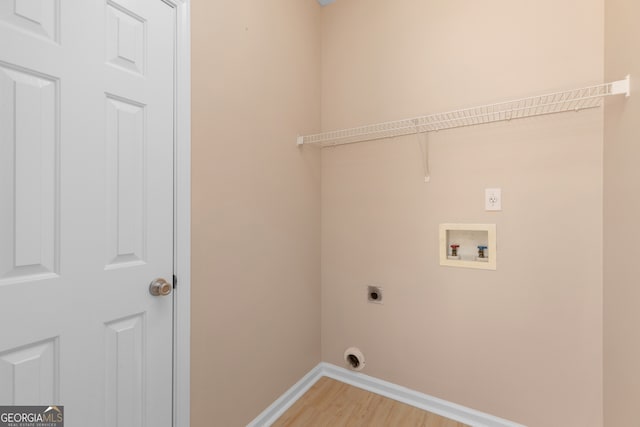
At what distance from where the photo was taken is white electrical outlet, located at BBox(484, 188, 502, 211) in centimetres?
162

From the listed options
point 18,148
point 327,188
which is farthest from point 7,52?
point 327,188

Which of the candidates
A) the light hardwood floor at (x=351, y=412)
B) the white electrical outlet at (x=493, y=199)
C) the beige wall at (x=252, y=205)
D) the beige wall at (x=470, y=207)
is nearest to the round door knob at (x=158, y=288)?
the beige wall at (x=252, y=205)

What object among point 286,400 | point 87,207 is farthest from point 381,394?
point 87,207

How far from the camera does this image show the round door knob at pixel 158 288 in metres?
1.16

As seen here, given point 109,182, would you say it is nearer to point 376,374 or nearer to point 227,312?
point 227,312

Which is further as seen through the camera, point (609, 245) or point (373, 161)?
point (373, 161)

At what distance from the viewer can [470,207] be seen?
169 centimetres

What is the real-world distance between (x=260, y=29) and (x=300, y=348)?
201 cm

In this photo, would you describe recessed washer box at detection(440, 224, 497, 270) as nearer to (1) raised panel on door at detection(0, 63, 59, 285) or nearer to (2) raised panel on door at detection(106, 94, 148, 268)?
(2) raised panel on door at detection(106, 94, 148, 268)

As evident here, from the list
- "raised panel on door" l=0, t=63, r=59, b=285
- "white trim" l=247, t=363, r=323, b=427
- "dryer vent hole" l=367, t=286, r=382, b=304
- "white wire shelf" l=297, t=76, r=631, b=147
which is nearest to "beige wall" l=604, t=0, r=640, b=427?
"white wire shelf" l=297, t=76, r=631, b=147

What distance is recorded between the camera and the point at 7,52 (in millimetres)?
808

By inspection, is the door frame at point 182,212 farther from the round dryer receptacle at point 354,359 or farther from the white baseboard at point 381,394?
the round dryer receptacle at point 354,359

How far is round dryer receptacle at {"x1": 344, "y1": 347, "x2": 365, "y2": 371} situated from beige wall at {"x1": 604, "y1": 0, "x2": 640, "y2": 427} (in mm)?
1259

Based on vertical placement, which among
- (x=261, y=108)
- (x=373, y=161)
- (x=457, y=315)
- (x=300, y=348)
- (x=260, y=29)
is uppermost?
(x=260, y=29)
